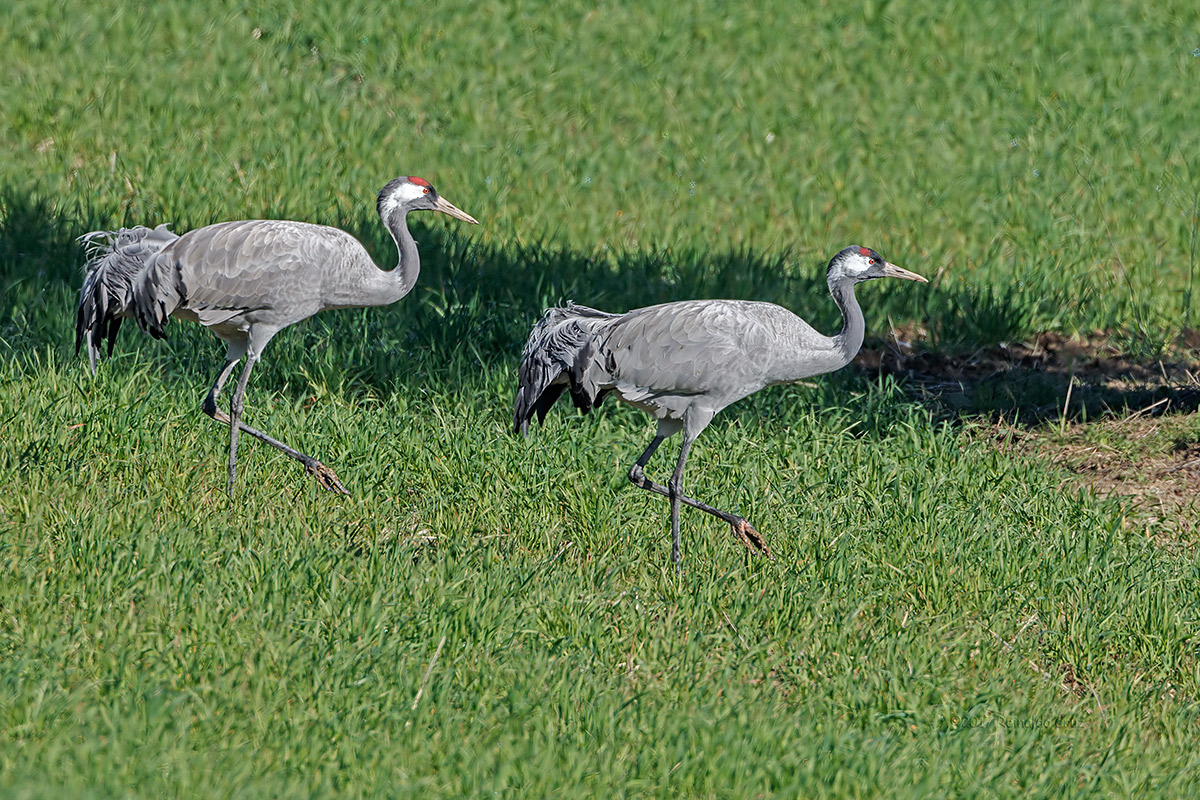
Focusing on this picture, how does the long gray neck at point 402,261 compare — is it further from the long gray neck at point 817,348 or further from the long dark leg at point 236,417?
the long gray neck at point 817,348

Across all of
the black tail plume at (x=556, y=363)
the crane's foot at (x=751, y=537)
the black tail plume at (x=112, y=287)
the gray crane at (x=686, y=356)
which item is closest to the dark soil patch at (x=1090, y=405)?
the gray crane at (x=686, y=356)

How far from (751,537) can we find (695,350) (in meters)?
0.81

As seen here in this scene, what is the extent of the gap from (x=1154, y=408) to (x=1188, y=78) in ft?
20.9

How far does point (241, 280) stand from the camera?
20.5 feet

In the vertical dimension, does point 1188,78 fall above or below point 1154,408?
above

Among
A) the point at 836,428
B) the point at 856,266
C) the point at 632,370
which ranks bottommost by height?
the point at 836,428

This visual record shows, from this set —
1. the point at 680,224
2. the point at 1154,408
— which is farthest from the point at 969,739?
the point at 680,224

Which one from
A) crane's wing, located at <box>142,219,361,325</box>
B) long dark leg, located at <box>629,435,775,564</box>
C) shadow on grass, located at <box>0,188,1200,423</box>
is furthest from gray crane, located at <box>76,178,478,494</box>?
long dark leg, located at <box>629,435,775,564</box>

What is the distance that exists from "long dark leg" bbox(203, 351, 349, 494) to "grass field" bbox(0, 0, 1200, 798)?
0.09 metres

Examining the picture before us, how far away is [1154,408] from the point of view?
7469 mm

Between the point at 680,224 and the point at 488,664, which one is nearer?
the point at 488,664

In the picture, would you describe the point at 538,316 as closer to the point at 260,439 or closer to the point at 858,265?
the point at 260,439

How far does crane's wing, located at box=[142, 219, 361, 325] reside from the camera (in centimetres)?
627

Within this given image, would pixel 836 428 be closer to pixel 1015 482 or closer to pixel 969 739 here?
pixel 1015 482
